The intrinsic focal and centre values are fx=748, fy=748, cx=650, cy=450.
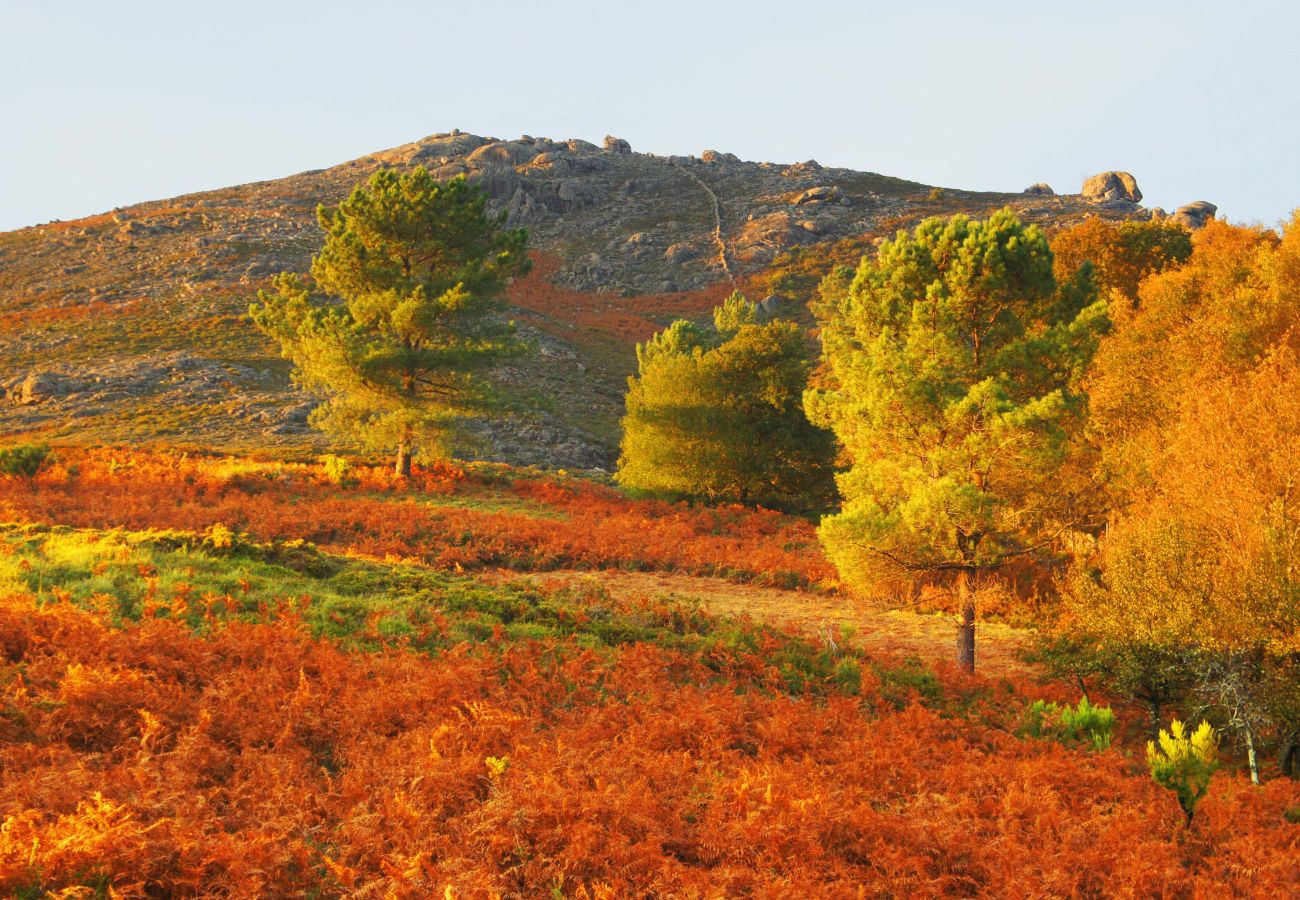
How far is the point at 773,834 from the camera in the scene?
22.8 ft

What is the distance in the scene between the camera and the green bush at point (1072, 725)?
11.3m

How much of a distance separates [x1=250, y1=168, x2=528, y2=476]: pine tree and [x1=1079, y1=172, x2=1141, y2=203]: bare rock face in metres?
107

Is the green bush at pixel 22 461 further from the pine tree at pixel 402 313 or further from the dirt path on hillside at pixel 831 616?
the dirt path on hillside at pixel 831 616

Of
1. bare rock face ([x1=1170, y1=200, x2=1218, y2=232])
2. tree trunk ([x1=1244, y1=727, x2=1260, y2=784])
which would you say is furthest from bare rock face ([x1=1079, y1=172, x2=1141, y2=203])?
tree trunk ([x1=1244, y1=727, x2=1260, y2=784])

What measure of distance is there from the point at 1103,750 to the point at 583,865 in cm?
822

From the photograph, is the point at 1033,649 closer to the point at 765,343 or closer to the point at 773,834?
the point at 773,834

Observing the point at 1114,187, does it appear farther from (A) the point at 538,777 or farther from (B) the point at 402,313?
(A) the point at 538,777

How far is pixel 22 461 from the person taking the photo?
2372cm

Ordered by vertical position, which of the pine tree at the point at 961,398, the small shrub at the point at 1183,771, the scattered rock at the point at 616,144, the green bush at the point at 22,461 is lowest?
the small shrub at the point at 1183,771

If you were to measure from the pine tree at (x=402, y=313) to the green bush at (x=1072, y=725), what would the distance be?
22.3 metres

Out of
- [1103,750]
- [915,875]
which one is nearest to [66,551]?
[915,875]

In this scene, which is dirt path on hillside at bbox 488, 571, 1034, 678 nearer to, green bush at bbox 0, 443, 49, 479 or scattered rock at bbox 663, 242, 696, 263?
green bush at bbox 0, 443, 49, 479

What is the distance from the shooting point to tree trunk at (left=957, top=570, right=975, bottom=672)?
1398cm

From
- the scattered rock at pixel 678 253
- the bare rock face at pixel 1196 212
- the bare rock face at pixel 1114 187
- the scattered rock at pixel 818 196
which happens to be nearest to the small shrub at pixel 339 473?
the scattered rock at pixel 678 253
